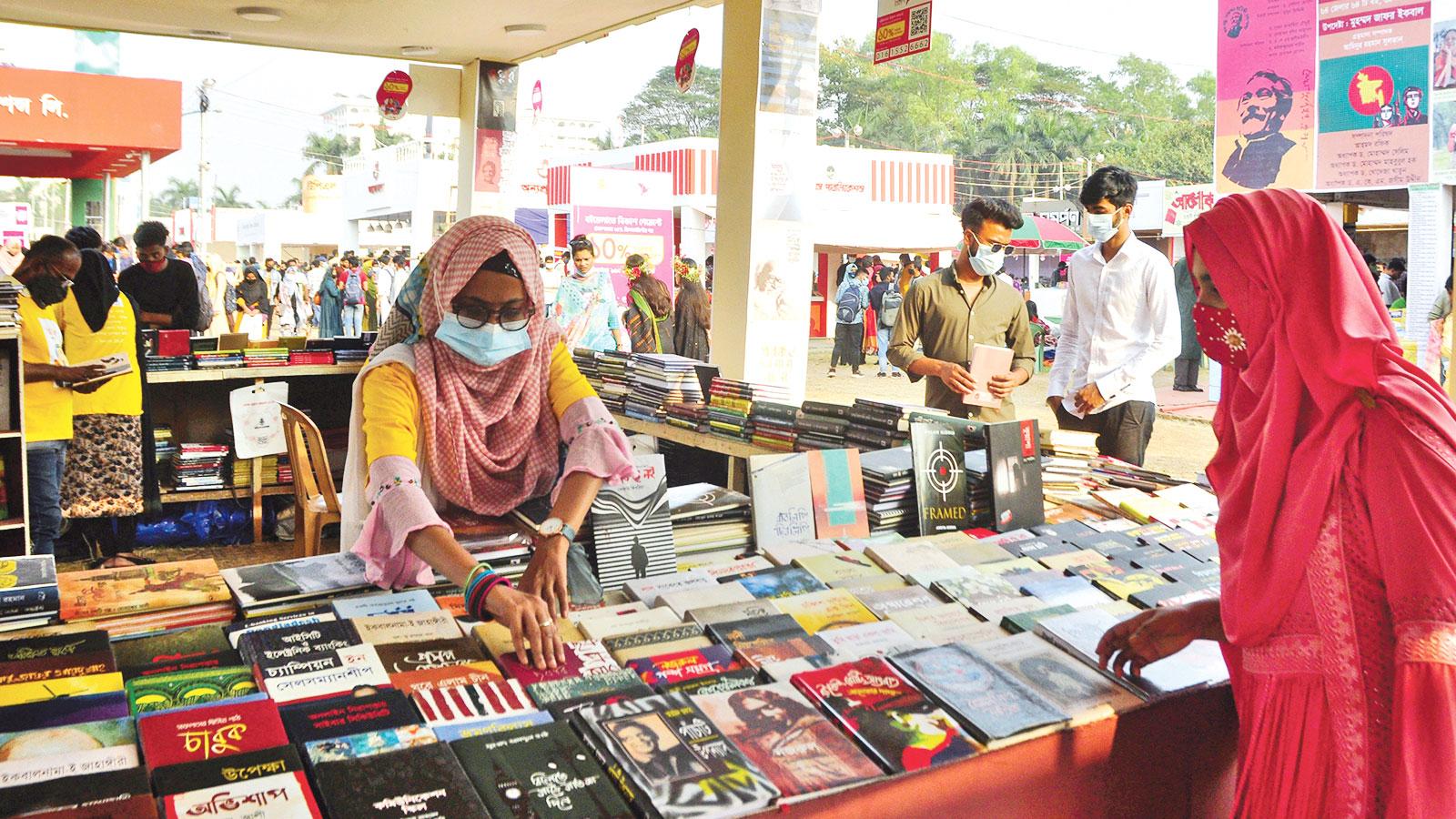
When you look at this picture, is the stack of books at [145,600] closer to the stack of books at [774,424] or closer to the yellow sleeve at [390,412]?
the yellow sleeve at [390,412]

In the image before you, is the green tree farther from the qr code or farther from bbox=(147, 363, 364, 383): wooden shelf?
the qr code

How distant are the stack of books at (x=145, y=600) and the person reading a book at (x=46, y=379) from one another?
9.72 feet

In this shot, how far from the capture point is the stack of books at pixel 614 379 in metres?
4.50

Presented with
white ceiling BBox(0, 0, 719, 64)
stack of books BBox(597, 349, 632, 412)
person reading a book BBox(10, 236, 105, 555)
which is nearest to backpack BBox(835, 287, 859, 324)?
white ceiling BBox(0, 0, 719, 64)

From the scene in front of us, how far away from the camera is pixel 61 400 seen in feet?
14.8

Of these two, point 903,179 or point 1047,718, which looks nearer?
point 1047,718

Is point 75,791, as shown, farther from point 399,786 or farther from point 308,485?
point 308,485

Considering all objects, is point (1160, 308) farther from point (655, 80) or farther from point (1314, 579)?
point (655, 80)

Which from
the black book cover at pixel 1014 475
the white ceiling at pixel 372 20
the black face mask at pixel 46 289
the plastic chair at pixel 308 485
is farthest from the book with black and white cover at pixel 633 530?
the white ceiling at pixel 372 20

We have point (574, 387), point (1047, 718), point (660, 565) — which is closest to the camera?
point (1047, 718)

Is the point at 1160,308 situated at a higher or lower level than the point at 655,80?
lower

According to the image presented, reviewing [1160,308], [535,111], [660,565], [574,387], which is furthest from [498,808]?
[535,111]

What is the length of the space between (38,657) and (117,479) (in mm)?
3812

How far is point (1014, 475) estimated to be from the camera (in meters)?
2.64
